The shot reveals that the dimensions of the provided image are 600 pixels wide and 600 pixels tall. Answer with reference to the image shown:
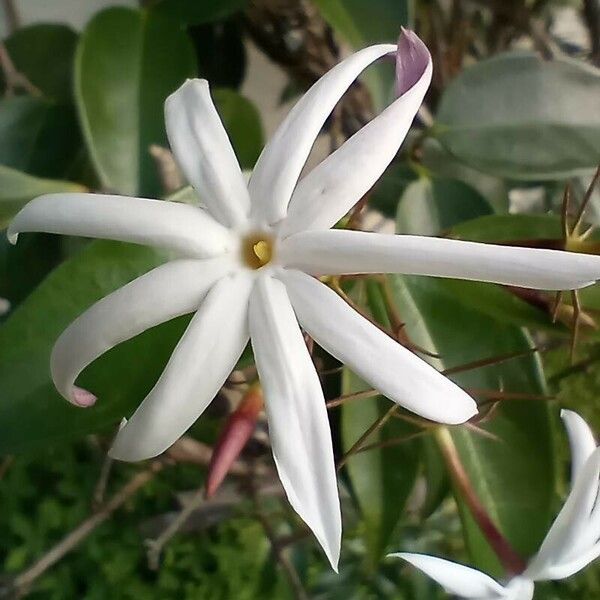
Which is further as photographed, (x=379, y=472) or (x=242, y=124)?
(x=242, y=124)

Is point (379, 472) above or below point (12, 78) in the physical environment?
below

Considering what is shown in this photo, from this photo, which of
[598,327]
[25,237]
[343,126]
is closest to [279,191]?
[598,327]

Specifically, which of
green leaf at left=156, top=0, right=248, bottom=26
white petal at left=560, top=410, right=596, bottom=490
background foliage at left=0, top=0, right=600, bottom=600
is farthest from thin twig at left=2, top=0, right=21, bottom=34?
white petal at left=560, top=410, right=596, bottom=490

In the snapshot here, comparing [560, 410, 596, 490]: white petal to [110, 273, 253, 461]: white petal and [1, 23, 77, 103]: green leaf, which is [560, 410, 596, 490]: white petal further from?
[1, 23, 77, 103]: green leaf

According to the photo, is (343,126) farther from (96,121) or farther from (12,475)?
(12,475)

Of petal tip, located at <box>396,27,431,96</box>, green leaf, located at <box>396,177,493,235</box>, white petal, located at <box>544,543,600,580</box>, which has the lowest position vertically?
white petal, located at <box>544,543,600,580</box>

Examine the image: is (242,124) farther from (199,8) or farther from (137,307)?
(137,307)

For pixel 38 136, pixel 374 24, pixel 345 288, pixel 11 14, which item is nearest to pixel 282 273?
pixel 345 288
